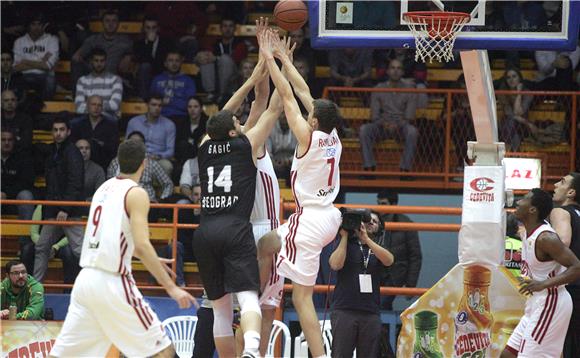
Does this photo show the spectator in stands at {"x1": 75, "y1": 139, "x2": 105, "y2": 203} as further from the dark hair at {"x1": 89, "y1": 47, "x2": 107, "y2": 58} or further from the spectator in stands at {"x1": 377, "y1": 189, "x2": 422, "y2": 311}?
the spectator in stands at {"x1": 377, "y1": 189, "x2": 422, "y2": 311}

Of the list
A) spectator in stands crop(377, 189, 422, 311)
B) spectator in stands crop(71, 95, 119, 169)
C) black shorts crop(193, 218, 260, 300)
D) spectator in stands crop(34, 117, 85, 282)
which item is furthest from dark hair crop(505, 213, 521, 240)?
spectator in stands crop(71, 95, 119, 169)

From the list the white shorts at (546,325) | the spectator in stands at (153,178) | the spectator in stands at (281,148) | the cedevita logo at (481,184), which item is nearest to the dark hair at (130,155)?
the cedevita logo at (481,184)

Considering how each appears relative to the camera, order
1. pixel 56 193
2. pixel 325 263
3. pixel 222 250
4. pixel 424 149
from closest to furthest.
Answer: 1. pixel 222 250
2. pixel 325 263
3. pixel 56 193
4. pixel 424 149

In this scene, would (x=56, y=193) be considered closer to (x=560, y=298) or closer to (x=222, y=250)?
(x=222, y=250)

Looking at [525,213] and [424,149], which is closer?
[525,213]

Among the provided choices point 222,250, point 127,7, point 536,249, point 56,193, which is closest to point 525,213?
point 536,249

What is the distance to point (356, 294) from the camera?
35.4 feet

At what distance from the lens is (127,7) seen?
18844mm

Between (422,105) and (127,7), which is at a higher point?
(127,7)

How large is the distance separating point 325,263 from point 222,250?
4293 millimetres

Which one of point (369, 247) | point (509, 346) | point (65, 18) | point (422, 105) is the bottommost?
point (509, 346)

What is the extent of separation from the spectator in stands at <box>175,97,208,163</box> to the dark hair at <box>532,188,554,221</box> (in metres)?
6.73

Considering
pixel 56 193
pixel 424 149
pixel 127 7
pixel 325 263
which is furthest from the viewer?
pixel 127 7

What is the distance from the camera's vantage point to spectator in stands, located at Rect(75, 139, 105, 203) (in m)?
15.5
